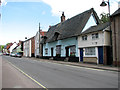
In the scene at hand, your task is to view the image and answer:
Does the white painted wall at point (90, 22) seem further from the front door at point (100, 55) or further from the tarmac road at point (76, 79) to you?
the tarmac road at point (76, 79)

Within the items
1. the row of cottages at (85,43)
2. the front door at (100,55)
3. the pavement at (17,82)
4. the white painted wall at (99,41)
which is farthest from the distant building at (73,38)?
the pavement at (17,82)

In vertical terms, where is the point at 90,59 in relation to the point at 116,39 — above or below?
below

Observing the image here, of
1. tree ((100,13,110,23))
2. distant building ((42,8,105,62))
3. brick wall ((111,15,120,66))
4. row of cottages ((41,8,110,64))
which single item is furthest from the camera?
tree ((100,13,110,23))

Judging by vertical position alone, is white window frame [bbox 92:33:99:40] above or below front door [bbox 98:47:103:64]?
above

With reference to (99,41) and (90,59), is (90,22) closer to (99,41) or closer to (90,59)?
(99,41)

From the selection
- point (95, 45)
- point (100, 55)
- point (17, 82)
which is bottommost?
point (17, 82)

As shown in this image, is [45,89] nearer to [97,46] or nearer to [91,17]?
[97,46]

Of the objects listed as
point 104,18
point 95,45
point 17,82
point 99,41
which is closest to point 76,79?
point 17,82

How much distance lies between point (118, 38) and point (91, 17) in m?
10.7

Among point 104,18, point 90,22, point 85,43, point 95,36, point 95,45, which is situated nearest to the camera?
point 95,45

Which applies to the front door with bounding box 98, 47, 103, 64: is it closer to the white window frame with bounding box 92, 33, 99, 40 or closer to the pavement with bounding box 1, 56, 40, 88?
the white window frame with bounding box 92, 33, 99, 40

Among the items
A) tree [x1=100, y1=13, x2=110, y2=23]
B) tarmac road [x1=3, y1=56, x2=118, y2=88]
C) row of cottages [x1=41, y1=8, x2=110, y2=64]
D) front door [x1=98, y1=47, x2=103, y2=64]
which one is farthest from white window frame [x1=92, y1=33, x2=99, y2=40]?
tree [x1=100, y1=13, x2=110, y2=23]

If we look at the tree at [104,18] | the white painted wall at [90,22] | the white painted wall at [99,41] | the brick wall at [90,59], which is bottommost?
the brick wall at [90,59]

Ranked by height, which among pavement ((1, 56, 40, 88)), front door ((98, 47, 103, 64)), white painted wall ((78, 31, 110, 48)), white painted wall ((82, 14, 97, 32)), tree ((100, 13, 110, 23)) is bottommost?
pavement ((1, 56, 40, 88))
